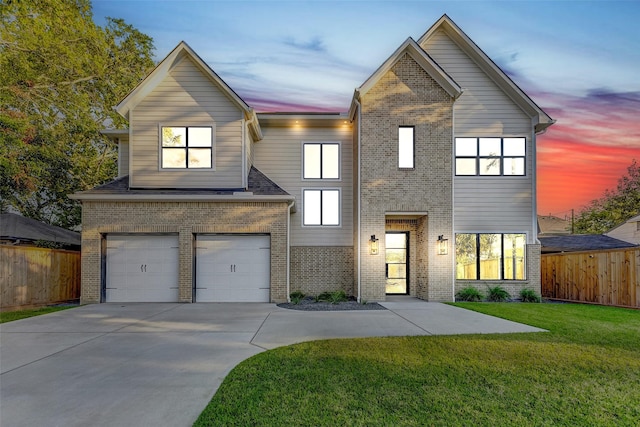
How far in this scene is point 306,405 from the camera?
11.9ft

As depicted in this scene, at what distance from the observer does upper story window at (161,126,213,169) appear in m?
12.6

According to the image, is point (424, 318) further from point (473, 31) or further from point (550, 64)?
point (550, 64)

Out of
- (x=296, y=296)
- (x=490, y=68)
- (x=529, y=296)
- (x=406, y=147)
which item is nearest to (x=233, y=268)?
(x=296, y=296)

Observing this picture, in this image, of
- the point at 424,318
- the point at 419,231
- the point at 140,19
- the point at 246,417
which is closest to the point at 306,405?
the point at 246,417

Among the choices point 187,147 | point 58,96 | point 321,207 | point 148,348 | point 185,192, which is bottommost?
point 148,348

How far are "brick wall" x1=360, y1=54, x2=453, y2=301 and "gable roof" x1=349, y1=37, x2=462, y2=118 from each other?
6.3 inches

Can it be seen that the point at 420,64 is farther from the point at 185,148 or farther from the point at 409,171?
the point at 185,148

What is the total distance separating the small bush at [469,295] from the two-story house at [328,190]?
0.49m

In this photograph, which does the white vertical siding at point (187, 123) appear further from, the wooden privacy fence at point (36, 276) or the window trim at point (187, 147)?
the wooden privacy fence at point (36, 276)

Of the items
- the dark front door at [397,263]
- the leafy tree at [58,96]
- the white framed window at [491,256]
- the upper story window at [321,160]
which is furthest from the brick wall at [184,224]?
the leafy tree at [58,96]

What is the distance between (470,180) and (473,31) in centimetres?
665

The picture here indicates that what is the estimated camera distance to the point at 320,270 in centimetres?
1383

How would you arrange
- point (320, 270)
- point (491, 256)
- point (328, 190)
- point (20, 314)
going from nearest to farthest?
1. point (20, 314)
2. point (491, 256)
3. point (320, 270)
4. point (328, 190)

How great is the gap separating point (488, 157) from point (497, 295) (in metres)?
5.28
